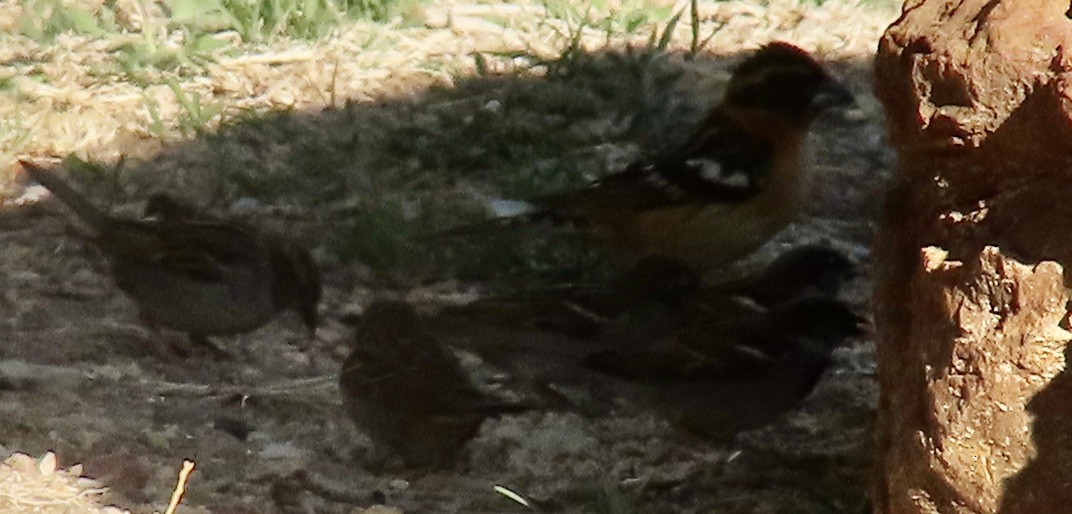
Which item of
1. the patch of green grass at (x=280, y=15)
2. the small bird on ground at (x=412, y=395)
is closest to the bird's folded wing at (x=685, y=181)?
the small bird on ground at (x=412, y=395)

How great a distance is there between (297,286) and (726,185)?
161 centimetres

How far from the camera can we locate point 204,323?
19.3 feet

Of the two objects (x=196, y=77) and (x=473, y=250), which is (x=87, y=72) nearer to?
(x=196, y=77)

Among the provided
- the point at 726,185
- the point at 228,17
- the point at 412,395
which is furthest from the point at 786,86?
the point at 228,17

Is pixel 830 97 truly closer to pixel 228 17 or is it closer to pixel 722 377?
pixel 722 377

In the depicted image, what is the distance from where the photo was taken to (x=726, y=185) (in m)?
6.30

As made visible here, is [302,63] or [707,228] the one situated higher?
[302,63]

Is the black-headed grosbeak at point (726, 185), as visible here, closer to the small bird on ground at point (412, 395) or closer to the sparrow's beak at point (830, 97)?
the sparrow's beak at point (830, 97)

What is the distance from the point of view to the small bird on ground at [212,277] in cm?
586

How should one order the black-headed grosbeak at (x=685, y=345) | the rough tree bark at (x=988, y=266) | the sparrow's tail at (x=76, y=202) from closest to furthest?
the rough tree bark at (x=988, y=266) → the black-headed grosbeak at (x=685, y=345) → the sparrow's tail at (x=76, y=202)

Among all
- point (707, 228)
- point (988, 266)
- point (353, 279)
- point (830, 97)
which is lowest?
point (353, 279)

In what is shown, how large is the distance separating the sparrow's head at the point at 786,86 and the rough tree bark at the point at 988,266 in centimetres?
276

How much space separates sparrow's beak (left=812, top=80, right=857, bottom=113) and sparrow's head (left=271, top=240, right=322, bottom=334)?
1979 millimetres

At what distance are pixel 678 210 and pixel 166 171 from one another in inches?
87.4
